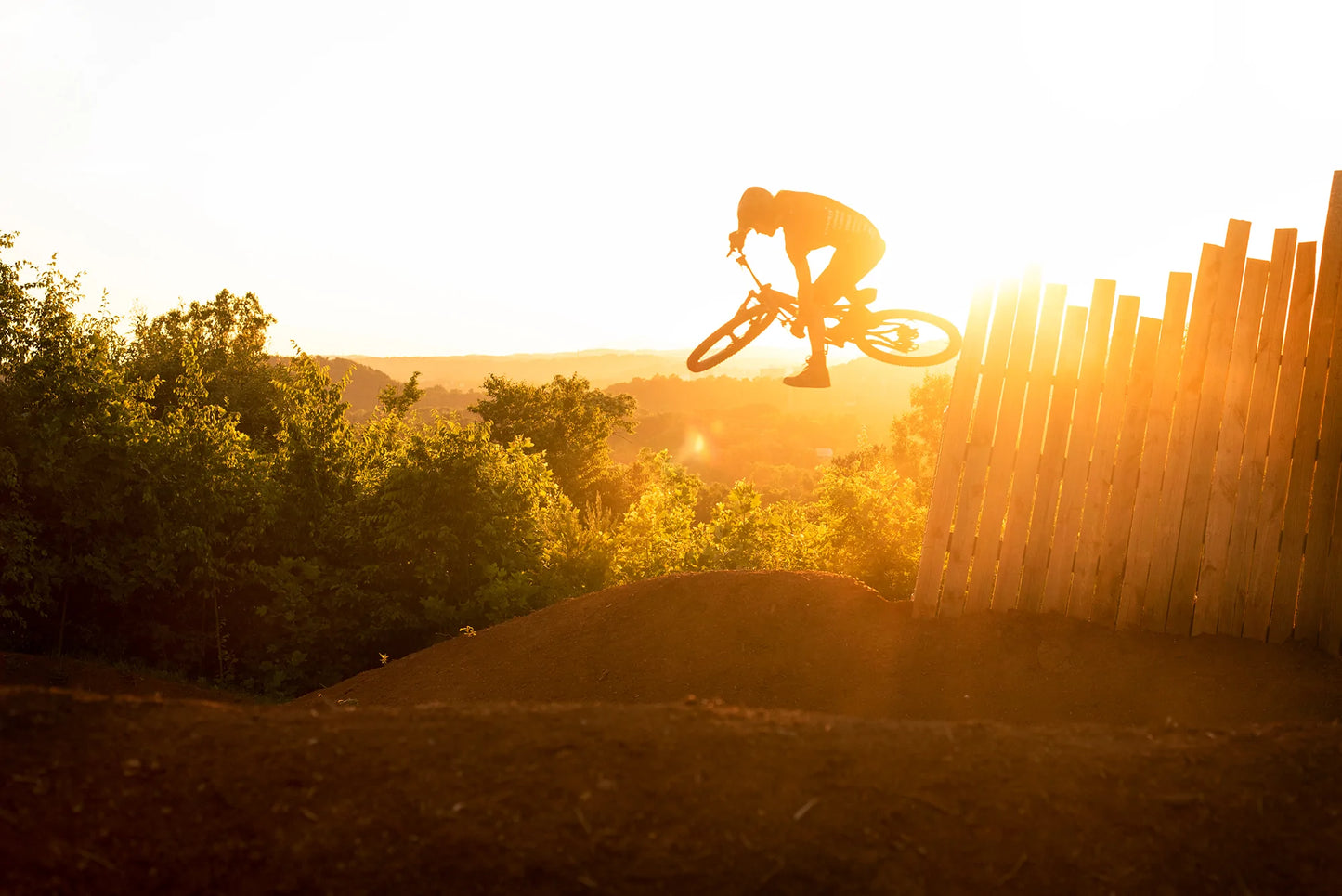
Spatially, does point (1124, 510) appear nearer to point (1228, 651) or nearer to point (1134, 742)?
point (1228, 651)

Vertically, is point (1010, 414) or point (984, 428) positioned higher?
point (1010, 414)

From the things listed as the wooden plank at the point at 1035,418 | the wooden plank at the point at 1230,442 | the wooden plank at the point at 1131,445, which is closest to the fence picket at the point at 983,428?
the wooden plank at the point at 1035,418

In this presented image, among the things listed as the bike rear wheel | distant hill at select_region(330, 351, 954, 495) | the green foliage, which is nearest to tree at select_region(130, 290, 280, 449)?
the green foliage

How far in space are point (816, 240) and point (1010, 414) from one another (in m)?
1.99

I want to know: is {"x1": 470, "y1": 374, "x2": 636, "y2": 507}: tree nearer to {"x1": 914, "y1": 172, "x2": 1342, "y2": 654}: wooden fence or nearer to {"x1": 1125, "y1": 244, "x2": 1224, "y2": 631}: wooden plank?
{"x1": 914, "y1": 172, "x2": 1342, "y2": 654}: wooden fence

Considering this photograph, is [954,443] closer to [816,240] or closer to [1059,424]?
[1059,424]

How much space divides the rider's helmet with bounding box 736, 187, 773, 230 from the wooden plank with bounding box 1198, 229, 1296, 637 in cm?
372

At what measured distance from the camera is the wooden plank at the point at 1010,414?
669 cm

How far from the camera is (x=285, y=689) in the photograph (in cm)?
1347

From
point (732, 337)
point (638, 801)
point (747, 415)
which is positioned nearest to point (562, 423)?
point (732, 337)

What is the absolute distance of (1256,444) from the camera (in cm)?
641

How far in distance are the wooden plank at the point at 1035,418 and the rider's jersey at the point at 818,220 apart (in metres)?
1.52

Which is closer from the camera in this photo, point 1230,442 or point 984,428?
point 1230,442

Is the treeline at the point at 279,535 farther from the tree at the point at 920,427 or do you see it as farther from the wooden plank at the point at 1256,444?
the tree at the point at 920,427
